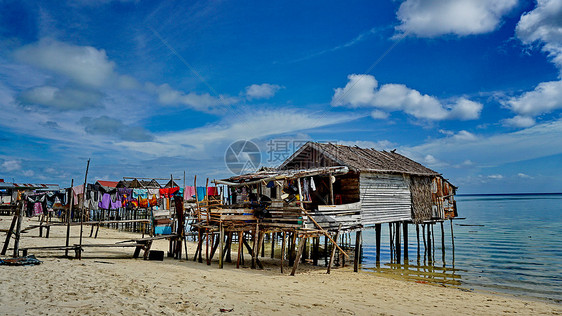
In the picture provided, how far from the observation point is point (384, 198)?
61.0 ft

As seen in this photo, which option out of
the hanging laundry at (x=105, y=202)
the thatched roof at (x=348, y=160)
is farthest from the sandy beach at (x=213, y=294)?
the hanging laundry at (x=105, y=202)

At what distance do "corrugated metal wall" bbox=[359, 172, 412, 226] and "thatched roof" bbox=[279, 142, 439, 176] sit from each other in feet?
1.71

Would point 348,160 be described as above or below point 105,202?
above

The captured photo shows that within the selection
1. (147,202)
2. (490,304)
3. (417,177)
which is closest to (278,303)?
(490,304)

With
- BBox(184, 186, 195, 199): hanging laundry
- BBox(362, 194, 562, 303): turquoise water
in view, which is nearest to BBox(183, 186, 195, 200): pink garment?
BBox(184, 186, 195, 199): hanging laundry

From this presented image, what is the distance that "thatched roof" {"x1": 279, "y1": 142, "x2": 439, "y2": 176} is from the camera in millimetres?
17517

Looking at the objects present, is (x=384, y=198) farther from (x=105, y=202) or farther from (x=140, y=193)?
(x=105, y=202)

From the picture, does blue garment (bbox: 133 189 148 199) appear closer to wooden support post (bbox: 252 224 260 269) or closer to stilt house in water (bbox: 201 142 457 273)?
stilt house in water (bbox: 201 142 457 273)

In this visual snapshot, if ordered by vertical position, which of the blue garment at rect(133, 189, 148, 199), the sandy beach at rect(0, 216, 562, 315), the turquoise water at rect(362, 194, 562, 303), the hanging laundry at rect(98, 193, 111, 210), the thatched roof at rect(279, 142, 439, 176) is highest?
the thatched roof at rect(279, 142, 439, 176)

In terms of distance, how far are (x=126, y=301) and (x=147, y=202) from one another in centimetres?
1890

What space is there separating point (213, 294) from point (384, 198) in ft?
39.8

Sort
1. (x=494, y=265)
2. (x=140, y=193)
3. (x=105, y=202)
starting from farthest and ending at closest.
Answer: (x=140, y=193)
(x=105, y=202)
(x=494, y=265)

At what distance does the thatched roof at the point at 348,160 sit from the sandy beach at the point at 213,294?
5926 mm

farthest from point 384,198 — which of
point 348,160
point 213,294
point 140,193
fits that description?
point 140,193
